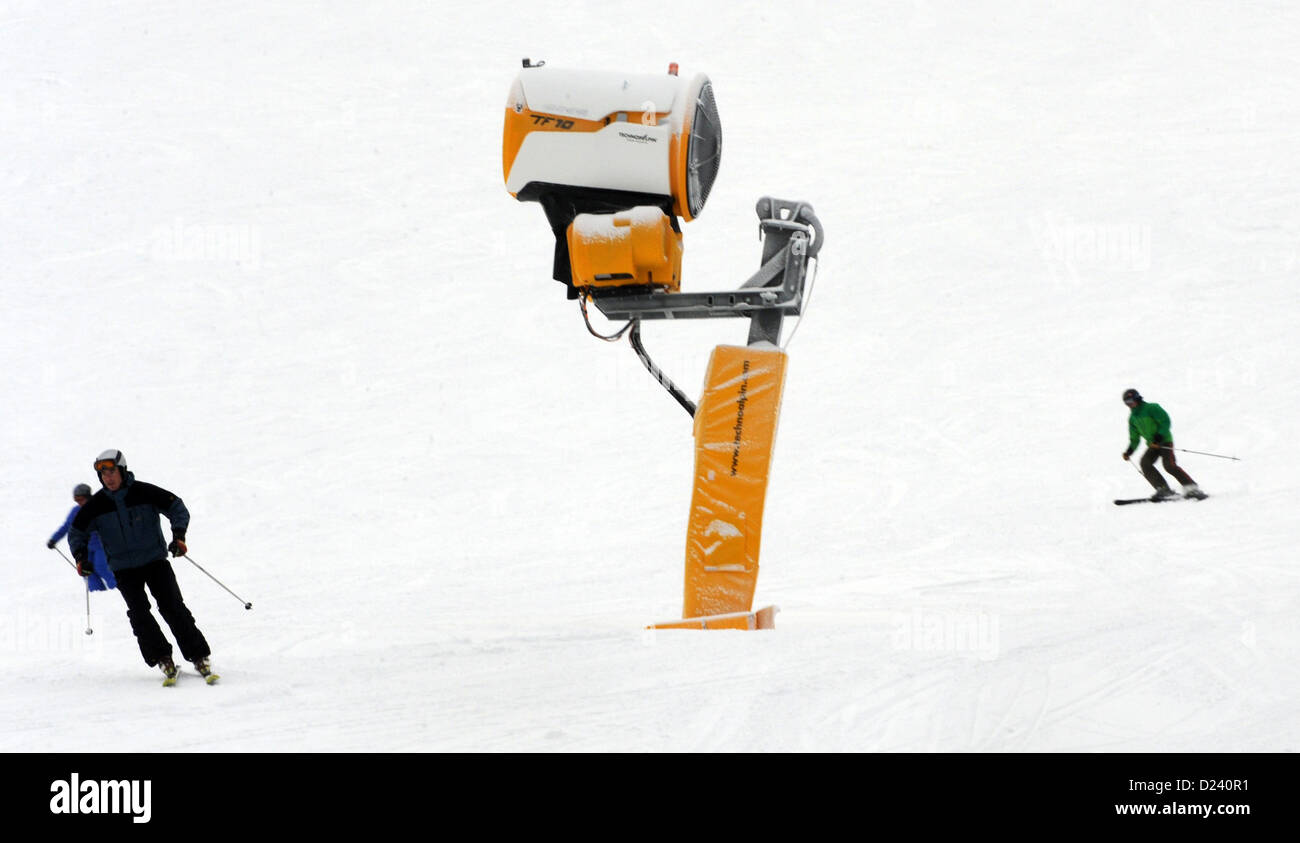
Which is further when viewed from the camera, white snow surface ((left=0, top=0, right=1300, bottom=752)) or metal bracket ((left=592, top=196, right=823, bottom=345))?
metal bracket ((left=592, top=196, right=823, bottom=345))

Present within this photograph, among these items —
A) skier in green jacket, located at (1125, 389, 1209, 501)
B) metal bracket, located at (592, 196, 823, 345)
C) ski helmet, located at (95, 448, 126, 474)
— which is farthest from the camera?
skier in green jacket, located at (1125, 389, 1209, 501)

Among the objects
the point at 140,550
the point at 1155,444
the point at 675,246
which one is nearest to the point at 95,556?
the point at 140,550

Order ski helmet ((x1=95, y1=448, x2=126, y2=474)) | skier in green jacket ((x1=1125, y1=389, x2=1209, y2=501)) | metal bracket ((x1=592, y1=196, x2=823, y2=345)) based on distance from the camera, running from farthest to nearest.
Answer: skier in green jacket ((x1=1125, y1=389, x2=1209, y2=501)) → metal bracket ((x1=592, y1=196, x2=823, y2=345)) → ski helmet ((x1=95, y1=448, x2=126, y2=474))

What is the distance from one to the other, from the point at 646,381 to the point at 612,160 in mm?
13068

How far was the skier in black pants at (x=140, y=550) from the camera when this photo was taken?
777 cm

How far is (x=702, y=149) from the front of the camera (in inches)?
310

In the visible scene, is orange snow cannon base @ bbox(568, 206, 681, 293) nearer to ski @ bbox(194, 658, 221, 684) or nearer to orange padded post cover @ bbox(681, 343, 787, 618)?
orange padded post cover @ bbox(681, 343, 787, 618)

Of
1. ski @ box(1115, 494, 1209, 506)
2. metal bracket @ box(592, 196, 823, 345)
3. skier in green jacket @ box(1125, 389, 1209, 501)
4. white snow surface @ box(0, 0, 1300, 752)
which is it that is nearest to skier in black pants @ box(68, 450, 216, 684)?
white snow surface @ box(0, 0, 1300, 752)

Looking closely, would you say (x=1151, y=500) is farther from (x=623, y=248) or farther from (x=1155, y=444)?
(x=623, y=248)

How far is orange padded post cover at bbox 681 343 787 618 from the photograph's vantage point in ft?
25.7

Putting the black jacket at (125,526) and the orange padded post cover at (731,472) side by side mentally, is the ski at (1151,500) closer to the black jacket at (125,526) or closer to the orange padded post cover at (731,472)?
the orange padded post cover at (731,472)

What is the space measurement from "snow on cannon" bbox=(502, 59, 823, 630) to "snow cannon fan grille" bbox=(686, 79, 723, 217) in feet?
0.04

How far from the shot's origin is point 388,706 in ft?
21.5
